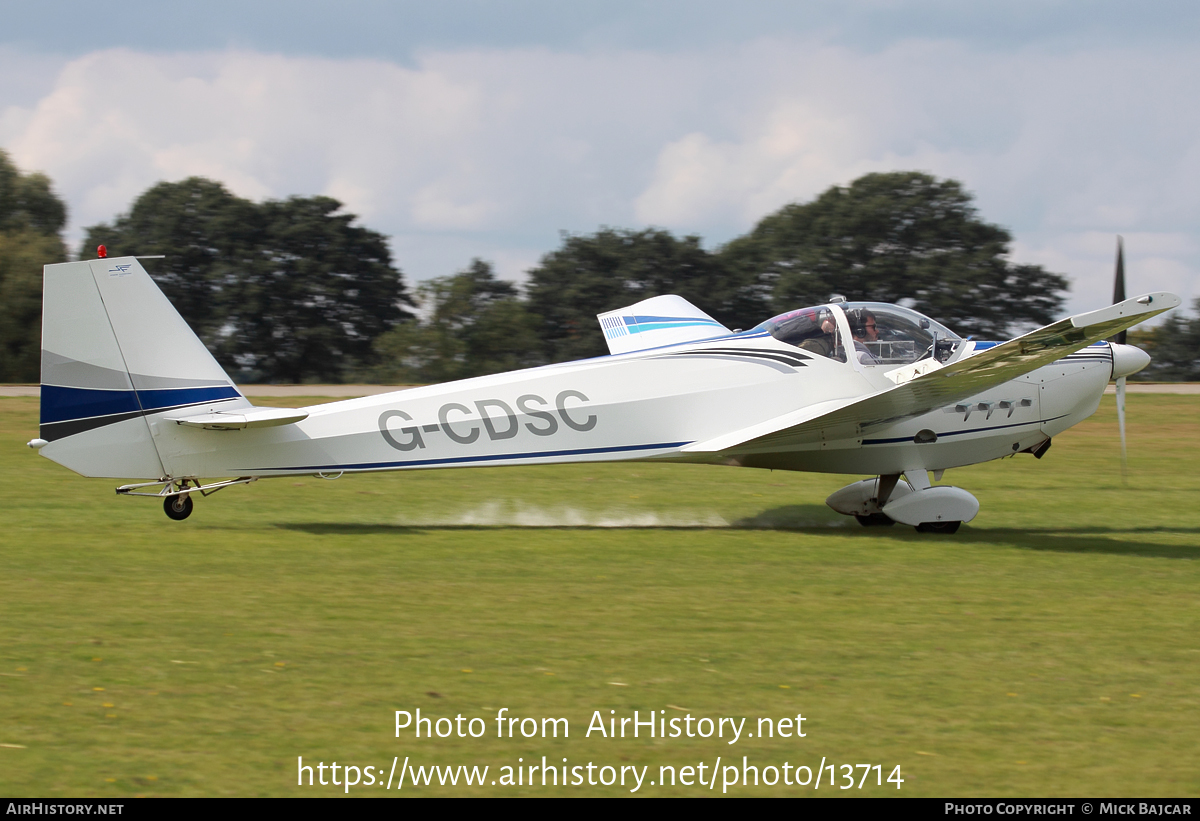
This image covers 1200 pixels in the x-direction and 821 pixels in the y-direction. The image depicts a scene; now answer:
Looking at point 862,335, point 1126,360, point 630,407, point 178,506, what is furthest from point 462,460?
point 1126,360

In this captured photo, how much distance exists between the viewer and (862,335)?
10469 millimetres

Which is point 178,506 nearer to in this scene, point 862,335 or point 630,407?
point 630,407

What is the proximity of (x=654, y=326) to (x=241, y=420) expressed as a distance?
20.1 ft

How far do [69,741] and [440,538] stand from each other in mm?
5333

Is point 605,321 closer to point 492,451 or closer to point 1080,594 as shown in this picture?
point 492,451

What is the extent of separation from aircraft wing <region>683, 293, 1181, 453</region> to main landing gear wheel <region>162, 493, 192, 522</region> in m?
4.87

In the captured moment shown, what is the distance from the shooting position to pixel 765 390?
10.4 metres

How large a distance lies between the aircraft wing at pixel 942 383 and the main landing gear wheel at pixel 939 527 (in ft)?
3.65

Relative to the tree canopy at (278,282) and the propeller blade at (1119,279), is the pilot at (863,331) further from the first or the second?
the tree canopy at (278,282)

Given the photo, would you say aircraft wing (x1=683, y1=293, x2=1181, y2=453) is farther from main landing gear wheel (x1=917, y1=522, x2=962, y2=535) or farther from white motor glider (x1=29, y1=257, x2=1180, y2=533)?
main landing gear wheel (x1=917, y1=522, x2=962, y2=535)

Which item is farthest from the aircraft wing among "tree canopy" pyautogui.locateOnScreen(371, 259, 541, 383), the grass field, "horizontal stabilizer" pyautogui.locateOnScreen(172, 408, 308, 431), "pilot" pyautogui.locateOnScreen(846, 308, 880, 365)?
"tree canopy" pyautogui.locateOnScreen(371, 259, 541, 383)

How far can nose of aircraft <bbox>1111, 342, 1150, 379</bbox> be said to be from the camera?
10688 millimetres

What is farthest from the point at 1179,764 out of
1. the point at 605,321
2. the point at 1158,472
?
the point at 1158,472

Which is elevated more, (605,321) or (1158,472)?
(605,321)
